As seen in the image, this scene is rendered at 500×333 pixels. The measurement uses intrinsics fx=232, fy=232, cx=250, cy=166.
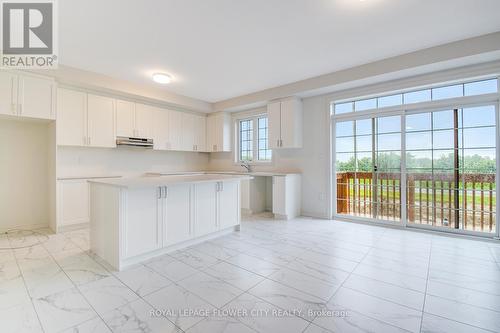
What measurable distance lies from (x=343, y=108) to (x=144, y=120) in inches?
162

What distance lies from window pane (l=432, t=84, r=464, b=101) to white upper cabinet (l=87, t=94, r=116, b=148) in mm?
5580

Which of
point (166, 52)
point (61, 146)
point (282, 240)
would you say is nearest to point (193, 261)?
point (282, 240)

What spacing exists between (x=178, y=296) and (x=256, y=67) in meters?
3.36

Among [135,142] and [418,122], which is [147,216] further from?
[418,122]

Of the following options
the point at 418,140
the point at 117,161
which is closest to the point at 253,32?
the point at 418,140

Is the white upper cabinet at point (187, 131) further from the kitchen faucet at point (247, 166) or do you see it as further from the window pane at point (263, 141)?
the window pane at point (263, 141)

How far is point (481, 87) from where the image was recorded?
3.29m

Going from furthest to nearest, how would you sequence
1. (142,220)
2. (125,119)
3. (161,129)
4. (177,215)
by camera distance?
(161,129) < (125,119) < (177,215) < (142,220)

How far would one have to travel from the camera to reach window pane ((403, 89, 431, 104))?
145 inches

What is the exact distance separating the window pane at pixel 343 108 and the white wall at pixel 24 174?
17.0ft

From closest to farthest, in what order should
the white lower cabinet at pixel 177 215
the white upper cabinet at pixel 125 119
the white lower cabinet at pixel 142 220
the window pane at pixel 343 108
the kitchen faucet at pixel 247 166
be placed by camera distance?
the white lower cabinet at pixel 142 220 < the white lower cabinet at pixel 177 215 < the window pane at pixel 343 108 < the white upper cabinet at pixel 125 119 < the kitchen faucet at pixel 247 166

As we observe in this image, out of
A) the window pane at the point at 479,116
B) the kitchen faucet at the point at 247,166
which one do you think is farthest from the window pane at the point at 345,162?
the kitchen faucet at the point at 247,166

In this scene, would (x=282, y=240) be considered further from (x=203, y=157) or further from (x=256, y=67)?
(x=203, y=157)

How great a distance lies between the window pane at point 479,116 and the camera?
3.24m
